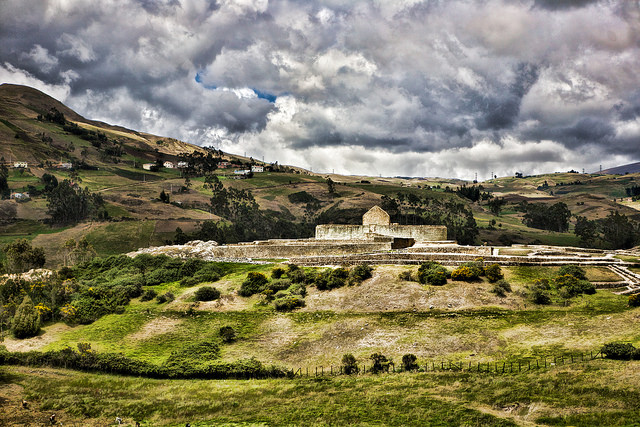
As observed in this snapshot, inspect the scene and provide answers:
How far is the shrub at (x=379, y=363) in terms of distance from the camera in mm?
22719

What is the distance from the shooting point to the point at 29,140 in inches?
Answer: 6590

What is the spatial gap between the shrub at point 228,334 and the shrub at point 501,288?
18.4 metres

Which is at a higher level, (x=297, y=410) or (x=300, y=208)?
(x=300, y=208)

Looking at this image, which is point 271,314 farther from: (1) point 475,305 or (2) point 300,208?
(2) point 300,208

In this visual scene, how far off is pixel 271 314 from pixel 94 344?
41.4 ft

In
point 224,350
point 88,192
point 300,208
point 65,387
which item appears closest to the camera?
point 65,387

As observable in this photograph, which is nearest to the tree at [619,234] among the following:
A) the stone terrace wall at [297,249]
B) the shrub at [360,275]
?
the stone terrace wall at [297,249]

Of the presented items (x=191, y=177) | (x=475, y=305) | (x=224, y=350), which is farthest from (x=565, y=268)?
(x=191, y=177)

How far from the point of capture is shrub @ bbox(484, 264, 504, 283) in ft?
104

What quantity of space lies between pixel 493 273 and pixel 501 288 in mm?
1948

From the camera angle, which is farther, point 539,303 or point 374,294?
point 374,294

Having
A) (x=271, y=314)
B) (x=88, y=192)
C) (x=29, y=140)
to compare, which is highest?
(x=29, y=140)

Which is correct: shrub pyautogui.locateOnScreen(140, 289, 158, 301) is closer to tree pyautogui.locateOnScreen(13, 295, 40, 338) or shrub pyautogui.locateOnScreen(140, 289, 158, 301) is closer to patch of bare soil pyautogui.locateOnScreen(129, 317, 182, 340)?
patch of bare soil pyautogui.locateOnScreen(129, 317, 182, 340)

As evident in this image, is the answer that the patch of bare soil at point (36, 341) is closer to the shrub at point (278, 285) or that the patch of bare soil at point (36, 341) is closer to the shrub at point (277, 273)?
the shrub at point (278, 285)
